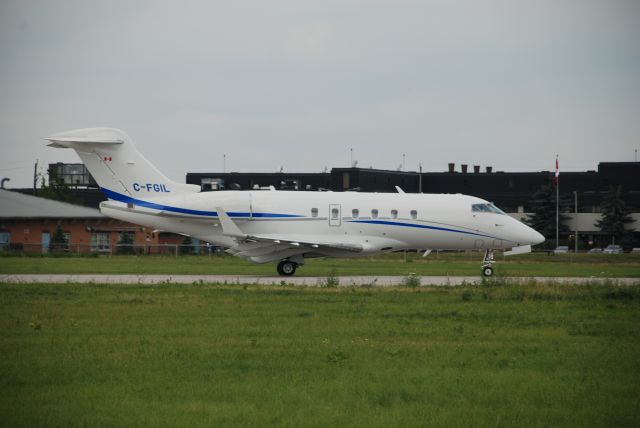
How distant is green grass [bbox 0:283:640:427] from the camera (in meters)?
11.8

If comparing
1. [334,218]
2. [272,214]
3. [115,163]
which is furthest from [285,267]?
[115,163]

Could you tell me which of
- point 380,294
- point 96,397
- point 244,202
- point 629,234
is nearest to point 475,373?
point 96,397

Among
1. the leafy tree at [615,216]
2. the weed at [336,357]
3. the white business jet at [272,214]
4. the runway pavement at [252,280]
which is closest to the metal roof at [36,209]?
the white business jet at [272,214]

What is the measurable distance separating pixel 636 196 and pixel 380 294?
77479 mm

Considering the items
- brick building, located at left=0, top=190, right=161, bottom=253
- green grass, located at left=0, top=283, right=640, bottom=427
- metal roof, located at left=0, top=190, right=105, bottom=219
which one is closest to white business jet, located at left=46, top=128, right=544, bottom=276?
green grass, located at left=0, top=283, right=640, bottom=427

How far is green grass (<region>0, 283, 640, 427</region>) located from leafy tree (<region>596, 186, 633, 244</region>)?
72110 mm

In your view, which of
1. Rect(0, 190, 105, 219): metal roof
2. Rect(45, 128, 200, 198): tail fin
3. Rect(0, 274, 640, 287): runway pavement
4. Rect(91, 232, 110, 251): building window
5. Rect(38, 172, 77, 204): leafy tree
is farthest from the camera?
Rect(38, 172, 77, 204): leafy tree

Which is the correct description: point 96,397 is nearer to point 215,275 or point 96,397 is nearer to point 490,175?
point 215,275

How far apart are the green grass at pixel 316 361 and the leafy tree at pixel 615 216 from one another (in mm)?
72110

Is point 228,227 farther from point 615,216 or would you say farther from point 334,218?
point 615,216

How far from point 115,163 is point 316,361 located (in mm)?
22567

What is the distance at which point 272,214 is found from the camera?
36.5 m

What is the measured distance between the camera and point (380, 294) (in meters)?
26.3

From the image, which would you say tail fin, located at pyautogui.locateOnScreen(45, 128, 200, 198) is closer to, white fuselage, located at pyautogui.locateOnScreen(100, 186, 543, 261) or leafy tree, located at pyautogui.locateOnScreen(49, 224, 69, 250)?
white fuselage, located at pyautogui.locateOnScreen(100, 186, 543, 261)
